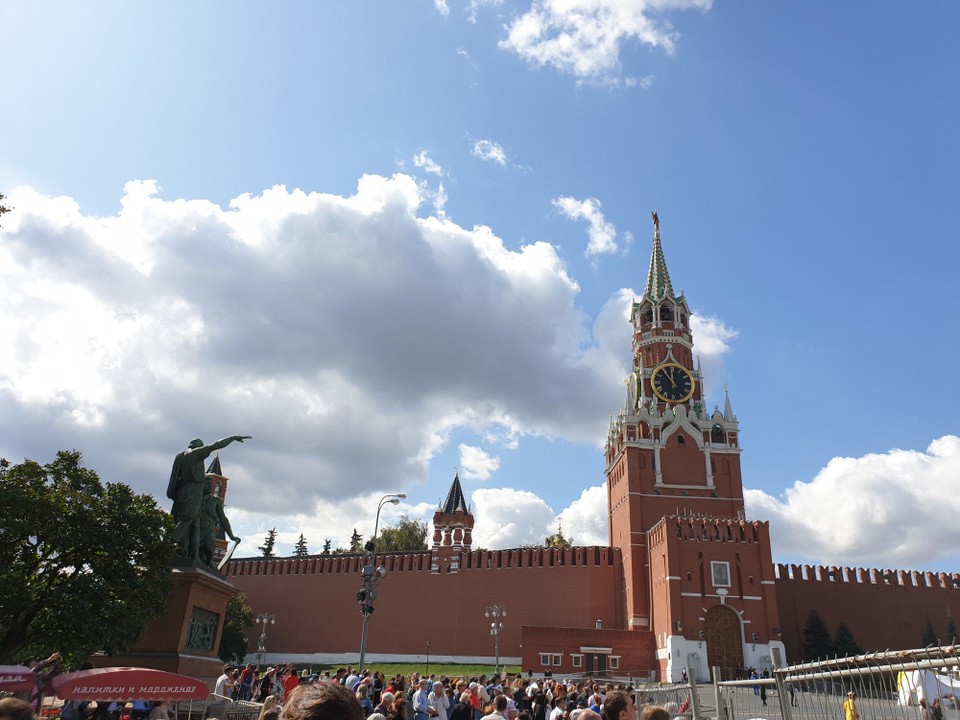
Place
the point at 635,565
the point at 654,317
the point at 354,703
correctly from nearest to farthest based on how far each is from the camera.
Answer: the point at 354,703 < the point at 635,565 < the point at 654,317

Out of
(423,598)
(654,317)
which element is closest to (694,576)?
(423,598)

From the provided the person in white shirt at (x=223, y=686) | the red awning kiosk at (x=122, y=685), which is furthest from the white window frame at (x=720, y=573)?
the red awning kiosk at (x=122, y=685)

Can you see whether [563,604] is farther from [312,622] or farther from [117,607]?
[117,607]

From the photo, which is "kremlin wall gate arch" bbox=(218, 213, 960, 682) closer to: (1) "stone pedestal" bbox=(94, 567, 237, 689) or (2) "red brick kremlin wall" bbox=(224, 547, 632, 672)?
(2) "red brick kremlin wall" bbox=(224, 547, 632, 672)

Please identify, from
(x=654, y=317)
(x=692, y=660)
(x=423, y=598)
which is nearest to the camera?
(x=692, y=660)

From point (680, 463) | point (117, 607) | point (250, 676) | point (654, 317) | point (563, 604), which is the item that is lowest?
point (250, 676)

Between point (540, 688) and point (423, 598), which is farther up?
point (423, 598)

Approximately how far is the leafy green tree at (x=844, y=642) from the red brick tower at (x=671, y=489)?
23.0 ft

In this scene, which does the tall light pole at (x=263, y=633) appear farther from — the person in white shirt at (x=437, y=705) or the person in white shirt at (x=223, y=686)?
the person in white shirt at (x=437, y=705)

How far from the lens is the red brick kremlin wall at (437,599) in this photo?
43781 millimetres

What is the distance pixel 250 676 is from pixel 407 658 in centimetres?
3159

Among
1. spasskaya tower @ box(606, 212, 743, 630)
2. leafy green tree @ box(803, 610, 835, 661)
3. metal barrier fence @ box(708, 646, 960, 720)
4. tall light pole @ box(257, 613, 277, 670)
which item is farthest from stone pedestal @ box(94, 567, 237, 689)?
leafy green tree @ box(803, 610, 835, 661)

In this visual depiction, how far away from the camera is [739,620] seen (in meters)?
36.7

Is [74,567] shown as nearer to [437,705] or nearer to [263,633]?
[437,705]
